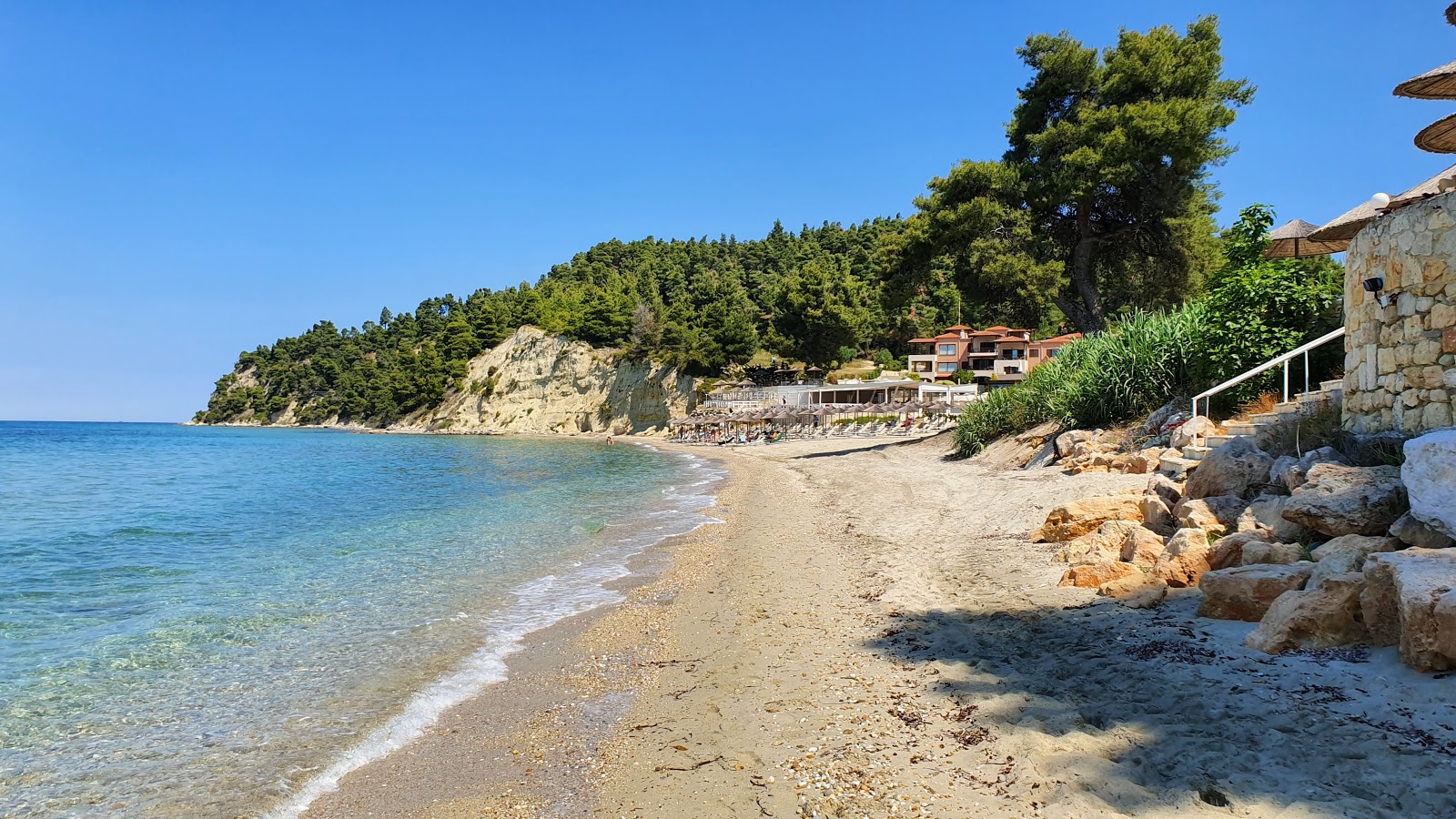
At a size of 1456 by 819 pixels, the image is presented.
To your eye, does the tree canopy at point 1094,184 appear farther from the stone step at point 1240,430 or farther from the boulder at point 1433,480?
the boulder at point 1433,480

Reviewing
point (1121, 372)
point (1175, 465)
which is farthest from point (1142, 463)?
point (1121, 372)

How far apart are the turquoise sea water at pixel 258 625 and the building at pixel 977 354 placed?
48.5 m

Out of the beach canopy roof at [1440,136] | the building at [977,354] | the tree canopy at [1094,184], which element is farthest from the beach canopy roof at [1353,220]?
the building at [977,354]

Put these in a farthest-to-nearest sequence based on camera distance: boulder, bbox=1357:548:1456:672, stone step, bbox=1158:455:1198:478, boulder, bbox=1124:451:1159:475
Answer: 1. boulder, bbox=1124:451:1159:475
2. stone step, bbox=1158:455:1198:478
3. boulder, bbox=1357:548:1456:672

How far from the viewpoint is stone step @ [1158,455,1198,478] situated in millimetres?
9289

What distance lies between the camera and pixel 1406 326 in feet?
22.4

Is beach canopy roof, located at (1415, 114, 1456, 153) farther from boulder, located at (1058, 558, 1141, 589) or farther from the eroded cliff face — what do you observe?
the eroded cliff face

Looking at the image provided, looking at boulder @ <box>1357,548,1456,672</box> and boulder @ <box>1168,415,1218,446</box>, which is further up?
boulder @ <box>1168,415,1218,446</box>

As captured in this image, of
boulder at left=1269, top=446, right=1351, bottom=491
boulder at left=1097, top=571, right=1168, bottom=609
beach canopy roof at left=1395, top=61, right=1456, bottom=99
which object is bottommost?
boulder at left=1097, top=571, right=1168, bottom=609

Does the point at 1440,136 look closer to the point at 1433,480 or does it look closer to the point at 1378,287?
the point at 1378,287

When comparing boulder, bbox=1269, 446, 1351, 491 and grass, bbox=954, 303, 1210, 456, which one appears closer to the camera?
boulder, bbox=1269, 446, 1351, 491

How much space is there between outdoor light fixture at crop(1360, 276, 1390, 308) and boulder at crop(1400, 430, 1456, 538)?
260 centimetres

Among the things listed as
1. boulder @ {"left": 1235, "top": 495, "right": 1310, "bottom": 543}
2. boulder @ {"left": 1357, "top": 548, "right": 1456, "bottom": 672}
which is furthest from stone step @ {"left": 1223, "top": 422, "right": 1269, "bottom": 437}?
boulder @ {"left": 1357, "top": 548, "right": 1456, "bottom": 672}

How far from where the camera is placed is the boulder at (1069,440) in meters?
13.9
